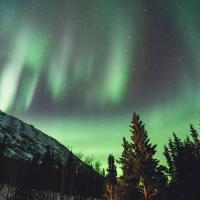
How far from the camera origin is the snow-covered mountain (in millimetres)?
105275

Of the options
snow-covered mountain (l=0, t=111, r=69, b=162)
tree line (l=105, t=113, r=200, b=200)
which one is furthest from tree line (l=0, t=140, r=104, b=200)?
snow-covered mountain (l=0, t=111, r=69, b=162)

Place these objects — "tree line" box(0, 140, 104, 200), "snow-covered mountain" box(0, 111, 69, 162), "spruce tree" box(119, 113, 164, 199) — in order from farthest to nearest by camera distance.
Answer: "snow-covered mountain" box(0, 111, 69, 162) < "tree line" box(0, 140, 104, 200) < "spruce tree" box(119, 113, 164, 199)

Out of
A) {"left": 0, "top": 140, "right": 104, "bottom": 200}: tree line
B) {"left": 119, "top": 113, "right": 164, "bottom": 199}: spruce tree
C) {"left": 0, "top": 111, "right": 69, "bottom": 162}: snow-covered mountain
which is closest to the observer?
{"left": 119, "top": 113, "right": 164, "bottom": 199}: spruce tree

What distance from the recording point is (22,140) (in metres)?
123

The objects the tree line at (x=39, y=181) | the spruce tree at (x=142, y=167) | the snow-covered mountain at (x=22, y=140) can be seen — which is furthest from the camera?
the snow-covered mountain at (x=22, y=140)

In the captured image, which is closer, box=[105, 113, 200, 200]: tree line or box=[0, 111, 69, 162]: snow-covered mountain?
box=[105, 113, 200, 200]: tree line

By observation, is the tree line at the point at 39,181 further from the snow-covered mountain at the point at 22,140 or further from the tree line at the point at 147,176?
the snow-covered mountain at the point at 22,140

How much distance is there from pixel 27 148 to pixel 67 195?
56.5 metres

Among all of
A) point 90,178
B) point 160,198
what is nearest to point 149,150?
point 160,198

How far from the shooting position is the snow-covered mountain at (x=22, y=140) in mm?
105275

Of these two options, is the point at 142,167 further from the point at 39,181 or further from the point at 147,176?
the point at 39,181

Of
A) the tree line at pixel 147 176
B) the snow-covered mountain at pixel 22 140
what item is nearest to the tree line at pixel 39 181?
the tree line at pixel 147 176

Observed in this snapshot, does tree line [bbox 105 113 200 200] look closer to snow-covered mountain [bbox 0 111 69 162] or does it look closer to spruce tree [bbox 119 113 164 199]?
spruce tree [bbox 119 113 164 199]

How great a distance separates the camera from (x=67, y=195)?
2479 inches
